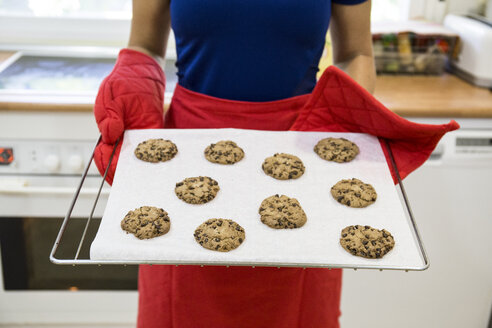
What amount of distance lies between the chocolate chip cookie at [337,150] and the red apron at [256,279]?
0.19 ft

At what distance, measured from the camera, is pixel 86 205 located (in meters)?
1.34

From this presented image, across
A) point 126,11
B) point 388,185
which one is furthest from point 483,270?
point 126,11

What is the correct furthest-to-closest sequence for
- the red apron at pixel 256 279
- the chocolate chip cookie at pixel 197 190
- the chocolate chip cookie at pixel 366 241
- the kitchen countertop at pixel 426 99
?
the kitchen countertop at pixel 426 99
the red apron at pixel 256 279
the chocolate chip cookie at pixel 197 190
the chocolate chip cookie at pixel 366 241

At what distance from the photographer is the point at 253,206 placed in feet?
2.41

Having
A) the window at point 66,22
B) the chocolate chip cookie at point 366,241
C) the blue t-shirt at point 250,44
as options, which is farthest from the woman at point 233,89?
the window at point 66,22

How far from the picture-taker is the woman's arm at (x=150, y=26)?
2.94 feet

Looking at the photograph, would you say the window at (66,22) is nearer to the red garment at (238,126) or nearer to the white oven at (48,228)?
the white oven at (48,228)

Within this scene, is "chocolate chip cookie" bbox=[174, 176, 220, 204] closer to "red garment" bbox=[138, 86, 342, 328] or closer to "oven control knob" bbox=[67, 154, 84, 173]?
"red garment" bbox=[138, 86, 342, 328]

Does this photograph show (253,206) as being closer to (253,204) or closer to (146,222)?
(253,204)

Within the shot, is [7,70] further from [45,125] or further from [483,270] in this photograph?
[483,270]

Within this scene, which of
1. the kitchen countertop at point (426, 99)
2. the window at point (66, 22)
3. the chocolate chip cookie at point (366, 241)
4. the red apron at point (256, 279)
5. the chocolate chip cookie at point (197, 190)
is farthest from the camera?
the window at point (66, 22)

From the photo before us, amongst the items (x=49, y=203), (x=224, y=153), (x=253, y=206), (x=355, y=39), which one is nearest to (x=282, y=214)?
(x=253, y=206)

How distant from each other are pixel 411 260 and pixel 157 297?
1.60ft

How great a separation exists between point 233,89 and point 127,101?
19cm
